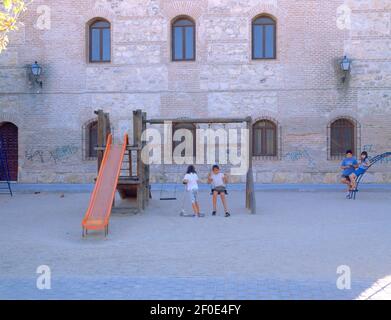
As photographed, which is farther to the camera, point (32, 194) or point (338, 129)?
point (338, 129)

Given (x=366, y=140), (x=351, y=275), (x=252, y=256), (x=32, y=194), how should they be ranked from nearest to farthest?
1. (x=351, y=275)
2. (x=252, y=256)
3. (x=32, y=194)
4. (x=366, y=140)

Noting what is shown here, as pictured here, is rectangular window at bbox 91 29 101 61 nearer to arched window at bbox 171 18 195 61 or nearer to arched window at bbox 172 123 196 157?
arched window at bbox 171 18 195 61

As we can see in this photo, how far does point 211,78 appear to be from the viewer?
19.3 meters

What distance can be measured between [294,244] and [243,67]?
12.1 metres

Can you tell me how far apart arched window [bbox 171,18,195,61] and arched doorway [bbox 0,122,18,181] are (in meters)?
7.38

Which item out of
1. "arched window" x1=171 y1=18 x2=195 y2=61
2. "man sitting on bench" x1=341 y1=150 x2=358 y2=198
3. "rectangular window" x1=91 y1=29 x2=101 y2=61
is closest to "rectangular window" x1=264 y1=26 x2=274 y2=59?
"arched window" x1=171 y1=18 x2=195 y2=61

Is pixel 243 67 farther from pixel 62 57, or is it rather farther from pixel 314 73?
pixel 62 57

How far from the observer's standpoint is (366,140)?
62.1ft

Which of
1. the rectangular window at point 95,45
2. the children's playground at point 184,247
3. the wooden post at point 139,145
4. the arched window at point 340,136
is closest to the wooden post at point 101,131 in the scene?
the children's playground at point 184,247

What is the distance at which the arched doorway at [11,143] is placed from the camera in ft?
67.1

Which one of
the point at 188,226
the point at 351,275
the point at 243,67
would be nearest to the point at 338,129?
the point at 243,67

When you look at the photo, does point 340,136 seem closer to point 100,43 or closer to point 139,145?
point 139,145

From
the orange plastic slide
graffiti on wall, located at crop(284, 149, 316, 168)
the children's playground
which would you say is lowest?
the children's playground

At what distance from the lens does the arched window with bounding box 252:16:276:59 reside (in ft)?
Answer: 63.5
